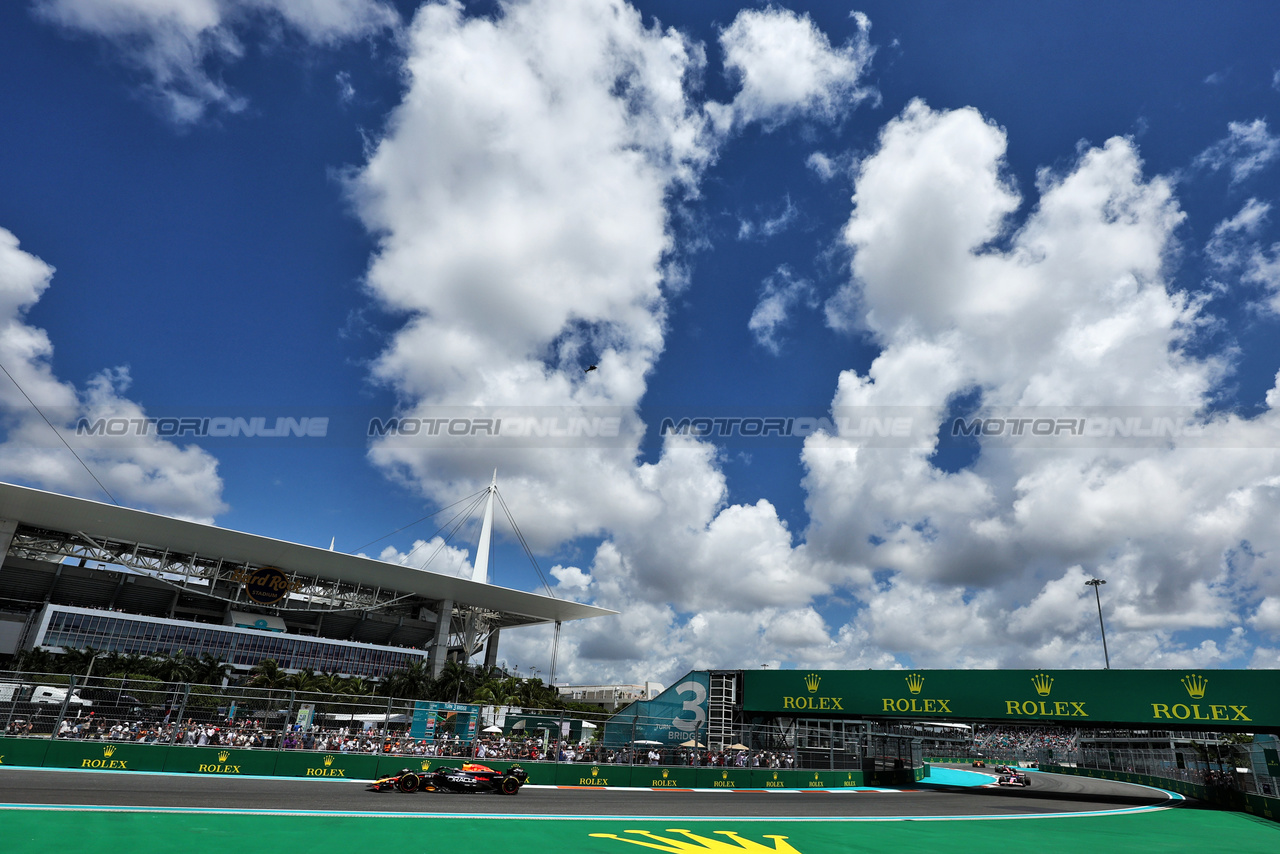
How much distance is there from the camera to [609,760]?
26.9m

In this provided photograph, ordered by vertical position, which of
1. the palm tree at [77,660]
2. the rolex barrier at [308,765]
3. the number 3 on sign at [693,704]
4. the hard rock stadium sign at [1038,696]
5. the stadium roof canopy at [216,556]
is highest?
the stadium roof canopy at [216,556]

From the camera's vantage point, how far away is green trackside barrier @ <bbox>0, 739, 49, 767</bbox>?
18844 mm

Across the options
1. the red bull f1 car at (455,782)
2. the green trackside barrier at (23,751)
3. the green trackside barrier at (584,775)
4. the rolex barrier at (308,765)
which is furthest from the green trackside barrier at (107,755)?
the green trackside barrier at (584,775)

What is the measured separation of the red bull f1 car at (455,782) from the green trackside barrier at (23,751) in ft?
32.0

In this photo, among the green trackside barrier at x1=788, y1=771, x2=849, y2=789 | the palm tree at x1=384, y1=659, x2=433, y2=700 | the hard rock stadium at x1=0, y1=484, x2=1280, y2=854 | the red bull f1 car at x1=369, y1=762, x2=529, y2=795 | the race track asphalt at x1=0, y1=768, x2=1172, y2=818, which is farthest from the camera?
the palm tree at x1=384, y1=659, x2=433, y2=700

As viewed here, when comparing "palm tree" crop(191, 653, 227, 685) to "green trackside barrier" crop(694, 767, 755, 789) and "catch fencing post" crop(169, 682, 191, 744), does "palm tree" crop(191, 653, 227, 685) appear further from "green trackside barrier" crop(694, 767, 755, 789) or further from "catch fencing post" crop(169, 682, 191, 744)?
"green trackside barrier" crop(694, 767, 755, 789)

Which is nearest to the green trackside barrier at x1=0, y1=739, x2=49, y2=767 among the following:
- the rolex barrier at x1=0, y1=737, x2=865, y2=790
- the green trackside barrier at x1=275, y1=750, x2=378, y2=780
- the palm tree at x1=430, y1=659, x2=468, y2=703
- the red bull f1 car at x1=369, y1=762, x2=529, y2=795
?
the rolex barrier at x1=0, y1=737, x2=865, y2=790

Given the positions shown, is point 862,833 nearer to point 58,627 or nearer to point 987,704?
point 987,704

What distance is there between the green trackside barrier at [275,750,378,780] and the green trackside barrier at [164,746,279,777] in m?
0.35

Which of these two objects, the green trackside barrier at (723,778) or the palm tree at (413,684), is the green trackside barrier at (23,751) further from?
the palm tree at (413,684)

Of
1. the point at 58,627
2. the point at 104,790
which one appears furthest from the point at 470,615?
the point at 104,790

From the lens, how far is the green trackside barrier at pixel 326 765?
21594 mm

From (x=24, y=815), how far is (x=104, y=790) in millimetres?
4455

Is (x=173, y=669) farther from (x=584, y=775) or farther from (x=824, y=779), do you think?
(x=824, y=779)
